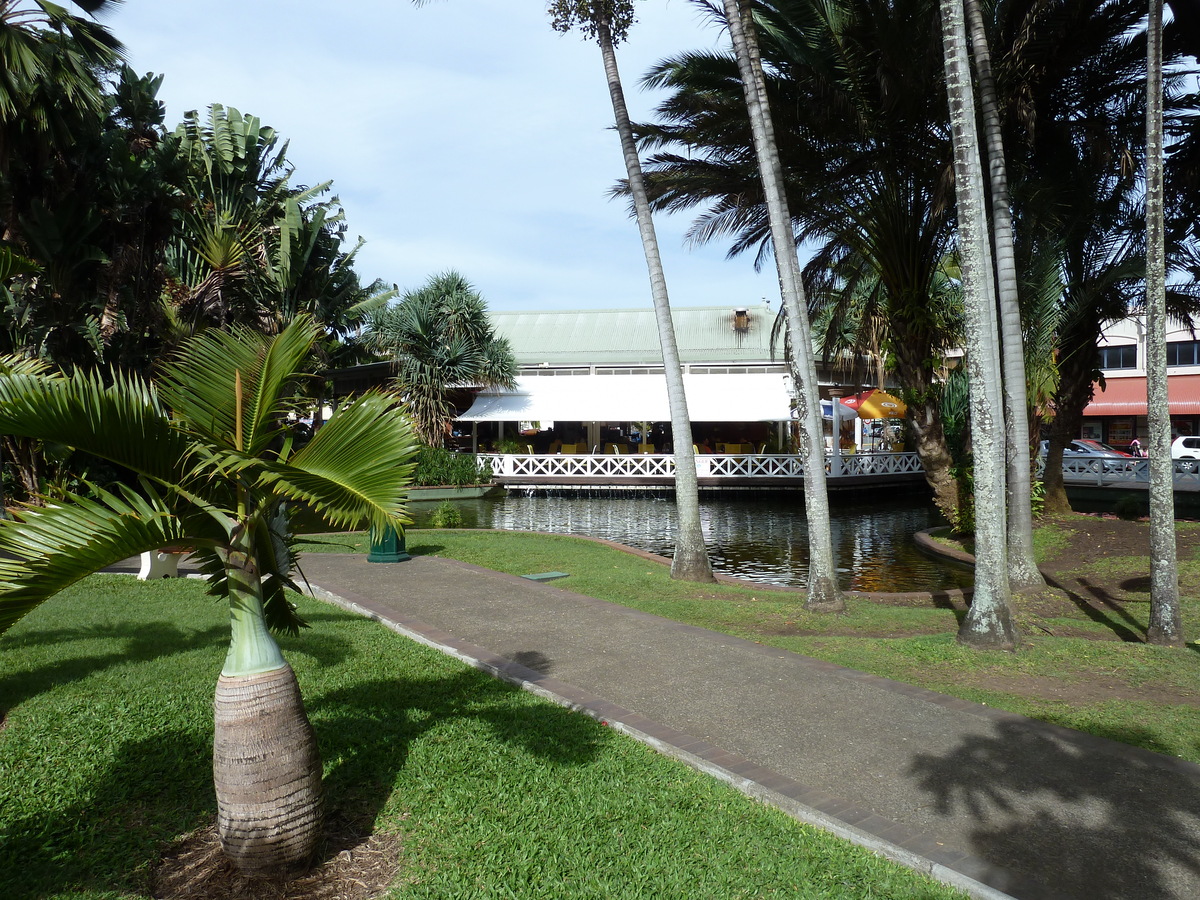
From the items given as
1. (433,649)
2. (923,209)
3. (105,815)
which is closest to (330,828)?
(105,815)

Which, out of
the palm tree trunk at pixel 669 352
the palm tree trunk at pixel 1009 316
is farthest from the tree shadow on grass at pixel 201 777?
the palm tree trunk at pixel 1009 316

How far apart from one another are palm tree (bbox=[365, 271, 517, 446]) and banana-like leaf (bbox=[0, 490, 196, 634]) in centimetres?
2473

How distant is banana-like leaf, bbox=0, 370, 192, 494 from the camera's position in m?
3.13

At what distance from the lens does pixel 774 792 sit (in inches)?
165

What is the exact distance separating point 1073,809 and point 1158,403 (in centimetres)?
515

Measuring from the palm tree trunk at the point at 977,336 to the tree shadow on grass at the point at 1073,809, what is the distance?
7.64 ft

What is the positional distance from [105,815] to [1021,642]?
21.6 feet

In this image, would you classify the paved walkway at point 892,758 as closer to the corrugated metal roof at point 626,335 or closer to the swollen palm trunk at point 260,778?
the swollen palm trunk at point 260,778

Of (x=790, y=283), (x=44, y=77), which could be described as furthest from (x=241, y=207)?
(x=790, y=283)

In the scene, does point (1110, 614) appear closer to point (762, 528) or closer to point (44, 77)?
point (762, 528)

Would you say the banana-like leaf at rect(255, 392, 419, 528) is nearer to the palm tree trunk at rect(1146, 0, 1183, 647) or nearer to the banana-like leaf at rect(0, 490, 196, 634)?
the banana-like leaf at rect(0, 490, 196, 634)

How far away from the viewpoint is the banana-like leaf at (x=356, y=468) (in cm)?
327

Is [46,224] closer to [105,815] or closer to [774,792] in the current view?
[105,815]

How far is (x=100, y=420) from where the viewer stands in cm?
328
